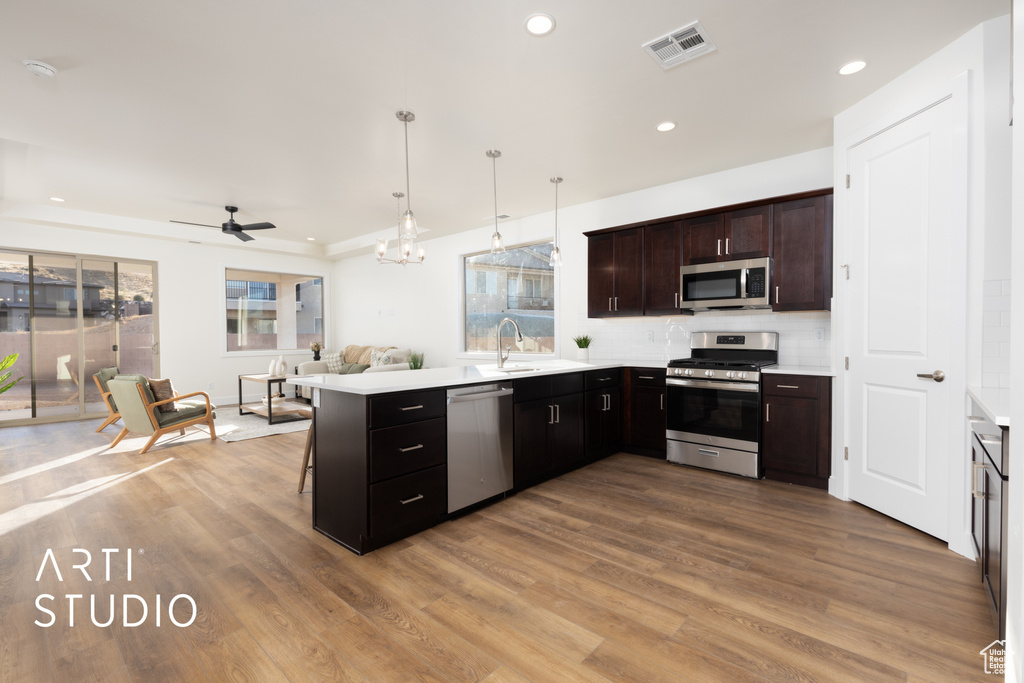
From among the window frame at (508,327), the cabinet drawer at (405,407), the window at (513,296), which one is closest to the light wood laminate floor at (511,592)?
the cabinet drawer at (405,407)

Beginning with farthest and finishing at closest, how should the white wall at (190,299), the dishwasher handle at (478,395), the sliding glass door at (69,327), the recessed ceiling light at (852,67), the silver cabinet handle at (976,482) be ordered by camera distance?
1. the white wall at (190,299)
2. the sliding glass door at (69,327)
3. the dishwasher handle at (478,395)
4. the recessed ceiling light at (852,67)
5. the silver cabinet handle at (976,482)

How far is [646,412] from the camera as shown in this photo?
4.39 m

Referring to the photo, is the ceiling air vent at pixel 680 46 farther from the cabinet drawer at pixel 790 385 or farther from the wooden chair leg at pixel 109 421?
the wooden chair leg at pixel 109 421

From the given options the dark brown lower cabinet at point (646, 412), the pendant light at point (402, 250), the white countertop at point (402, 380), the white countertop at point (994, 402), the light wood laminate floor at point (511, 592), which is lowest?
the light wood laminate floor at point (511, 592)

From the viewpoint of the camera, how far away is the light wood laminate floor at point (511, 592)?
1628 millimetres

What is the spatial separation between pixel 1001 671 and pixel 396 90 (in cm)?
393

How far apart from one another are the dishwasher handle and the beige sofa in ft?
11.2

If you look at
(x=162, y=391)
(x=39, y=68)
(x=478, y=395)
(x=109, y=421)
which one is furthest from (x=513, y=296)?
(x=109, y=421)

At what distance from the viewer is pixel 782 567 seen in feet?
7.49

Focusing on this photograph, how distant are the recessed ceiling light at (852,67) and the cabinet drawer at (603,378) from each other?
8.85ft

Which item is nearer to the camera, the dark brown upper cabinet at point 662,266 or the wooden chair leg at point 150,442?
the dark brown upper cabinet at point 662,266

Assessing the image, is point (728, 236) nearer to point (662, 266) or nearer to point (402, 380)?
point (662, 266)

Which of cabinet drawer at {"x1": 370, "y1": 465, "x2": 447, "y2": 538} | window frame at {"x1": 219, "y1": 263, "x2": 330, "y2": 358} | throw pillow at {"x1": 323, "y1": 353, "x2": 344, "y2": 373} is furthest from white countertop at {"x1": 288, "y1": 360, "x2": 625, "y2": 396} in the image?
window frame at {"x1": 219, "y1": 263, "x2": 330, "y2": 358}

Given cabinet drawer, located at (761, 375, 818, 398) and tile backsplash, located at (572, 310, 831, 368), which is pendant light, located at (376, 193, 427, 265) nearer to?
tile backsplash, located at (572, 310, 831, 368)
